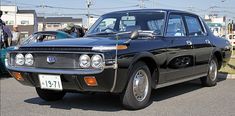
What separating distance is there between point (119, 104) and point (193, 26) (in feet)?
8.36

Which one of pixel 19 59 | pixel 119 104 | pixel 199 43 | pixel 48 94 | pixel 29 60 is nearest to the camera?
pixel 29 60

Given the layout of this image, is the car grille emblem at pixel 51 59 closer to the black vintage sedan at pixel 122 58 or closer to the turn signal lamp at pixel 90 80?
the black vintage sedan at pixel 122 58

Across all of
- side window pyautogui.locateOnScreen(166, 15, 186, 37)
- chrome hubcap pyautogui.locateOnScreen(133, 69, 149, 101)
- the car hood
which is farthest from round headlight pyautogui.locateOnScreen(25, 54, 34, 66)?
side window pyautogui.locateOnScreen(166, 15, 186, 37)

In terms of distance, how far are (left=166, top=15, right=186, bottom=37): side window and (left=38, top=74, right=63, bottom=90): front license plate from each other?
2197 millimetres

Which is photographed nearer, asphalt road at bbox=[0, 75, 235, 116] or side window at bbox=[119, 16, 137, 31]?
asphalt road at bbox=[0, 75, 235, 116]

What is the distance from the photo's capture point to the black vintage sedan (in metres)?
5.54

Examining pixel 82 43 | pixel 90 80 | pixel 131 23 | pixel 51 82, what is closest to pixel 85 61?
pixel 90 80

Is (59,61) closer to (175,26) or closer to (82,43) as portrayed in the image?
(82,43)

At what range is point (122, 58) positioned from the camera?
18.3 ft

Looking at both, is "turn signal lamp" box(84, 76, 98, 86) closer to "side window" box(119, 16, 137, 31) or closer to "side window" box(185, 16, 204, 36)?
"side window" box(119, 16, 137, 31)

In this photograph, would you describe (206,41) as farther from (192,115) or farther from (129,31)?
(192,115)

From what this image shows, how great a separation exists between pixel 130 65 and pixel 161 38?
4.00 ft

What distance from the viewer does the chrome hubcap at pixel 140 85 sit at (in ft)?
19.8

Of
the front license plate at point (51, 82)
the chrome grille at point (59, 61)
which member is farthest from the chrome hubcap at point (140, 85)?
the front license plate at point (51, 82)
